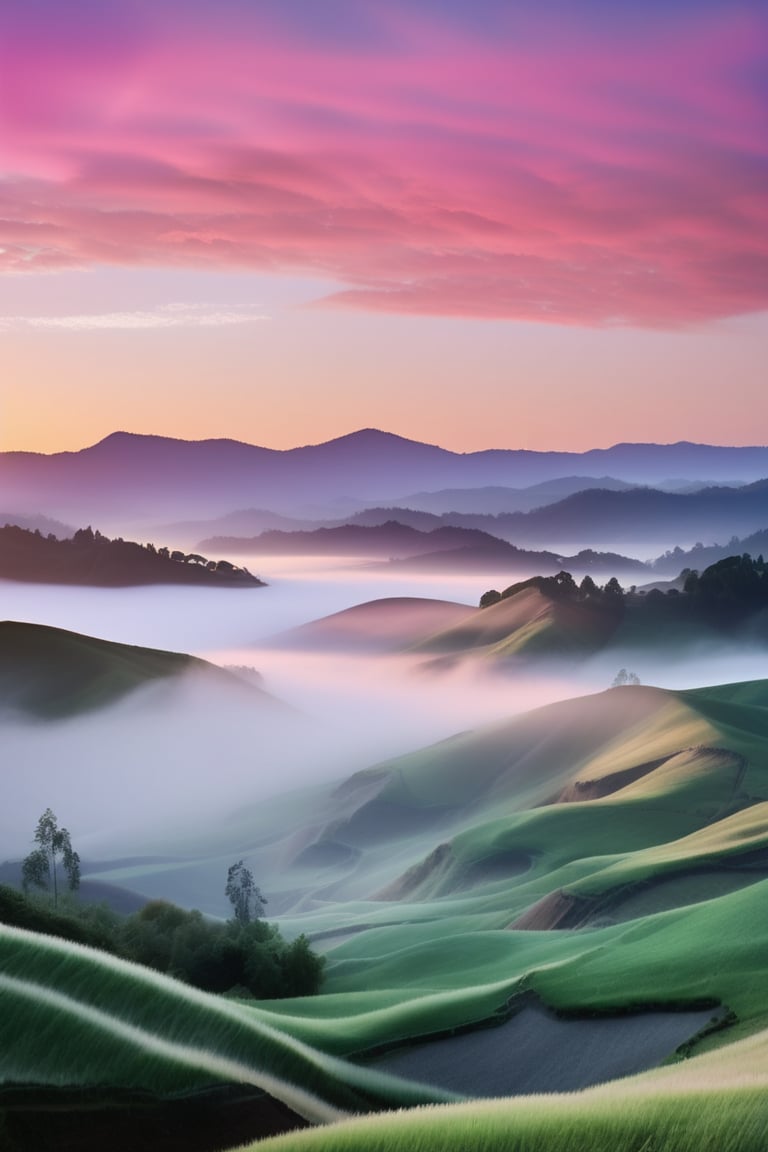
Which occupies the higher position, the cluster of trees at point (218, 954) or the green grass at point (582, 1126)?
the green grass at point (582, 1126)

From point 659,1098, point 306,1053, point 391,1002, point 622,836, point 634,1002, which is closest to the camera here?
point 659,1098

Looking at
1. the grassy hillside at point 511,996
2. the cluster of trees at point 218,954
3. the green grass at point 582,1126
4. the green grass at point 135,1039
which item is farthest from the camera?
the cluster of trees at point 218,954

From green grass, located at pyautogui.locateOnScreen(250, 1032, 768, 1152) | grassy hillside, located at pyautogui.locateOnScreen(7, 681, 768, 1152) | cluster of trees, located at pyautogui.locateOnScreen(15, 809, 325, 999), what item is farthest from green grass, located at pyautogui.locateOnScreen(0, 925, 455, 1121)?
cluster of trees, located at pyautogui.locateOnScreen(15, 809, 325, 999)

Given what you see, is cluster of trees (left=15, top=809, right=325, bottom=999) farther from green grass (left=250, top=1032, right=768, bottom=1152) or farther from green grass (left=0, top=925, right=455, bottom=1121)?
green grass (left=250, top=1032, right=768, bottom=1152)

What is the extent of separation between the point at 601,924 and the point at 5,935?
6466 centimetres


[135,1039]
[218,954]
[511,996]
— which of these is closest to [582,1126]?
[135,1039]

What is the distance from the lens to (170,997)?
33.4 m

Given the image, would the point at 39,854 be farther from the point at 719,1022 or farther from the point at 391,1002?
the point at 719,1022

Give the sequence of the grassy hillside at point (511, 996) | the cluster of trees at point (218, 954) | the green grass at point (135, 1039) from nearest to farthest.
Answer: the grassy hillside at point (511, 996)
the green grass at point (135, 1039)
the cluster of trees at point (218, 954)

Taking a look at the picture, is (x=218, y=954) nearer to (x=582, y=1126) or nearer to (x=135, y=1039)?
(x=135, y=1039)

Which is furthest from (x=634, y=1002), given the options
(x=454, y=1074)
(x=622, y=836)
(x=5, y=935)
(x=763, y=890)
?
(x=622, y=836)

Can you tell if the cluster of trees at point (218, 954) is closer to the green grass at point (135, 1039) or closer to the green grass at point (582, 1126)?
the green grass at point (135, 1039)

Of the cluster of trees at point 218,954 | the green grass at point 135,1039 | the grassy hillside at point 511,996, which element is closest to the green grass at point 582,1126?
the grassy hillside at point 511,996

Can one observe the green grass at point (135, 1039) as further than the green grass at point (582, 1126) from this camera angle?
Yes
